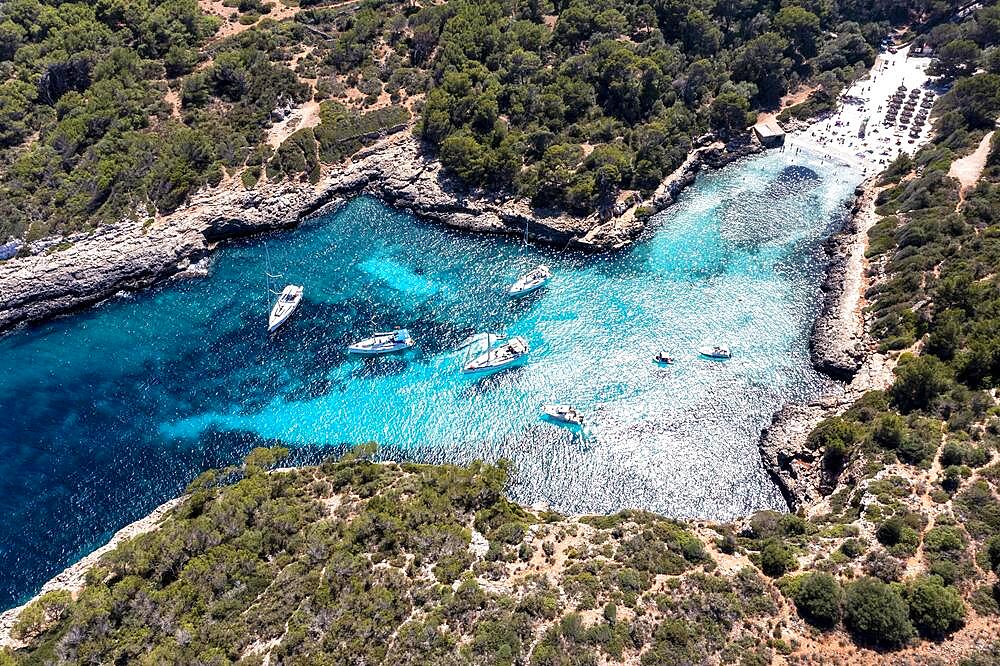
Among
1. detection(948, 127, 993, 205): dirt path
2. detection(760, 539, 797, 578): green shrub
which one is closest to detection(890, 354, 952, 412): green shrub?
detection(760, 539, 797, 578): green shrub

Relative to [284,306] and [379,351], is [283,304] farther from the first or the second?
[379,351]

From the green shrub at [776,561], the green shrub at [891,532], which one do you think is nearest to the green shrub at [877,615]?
the green shrub at [776,561]

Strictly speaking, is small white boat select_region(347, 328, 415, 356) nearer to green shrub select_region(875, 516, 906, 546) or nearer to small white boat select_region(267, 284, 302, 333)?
small white boat select_region(267, 284, 302, 333)

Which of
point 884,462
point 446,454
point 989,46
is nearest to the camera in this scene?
point 884,462

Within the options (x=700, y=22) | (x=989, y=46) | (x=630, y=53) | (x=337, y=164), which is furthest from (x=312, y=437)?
(x=989, y=46)

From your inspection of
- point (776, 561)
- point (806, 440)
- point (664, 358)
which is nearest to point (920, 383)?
point (806, 440)

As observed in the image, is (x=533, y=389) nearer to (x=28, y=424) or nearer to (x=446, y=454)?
(x=446, y=454)

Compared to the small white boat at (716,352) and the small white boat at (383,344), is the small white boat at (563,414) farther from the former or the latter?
the small white boat at (383,344)
